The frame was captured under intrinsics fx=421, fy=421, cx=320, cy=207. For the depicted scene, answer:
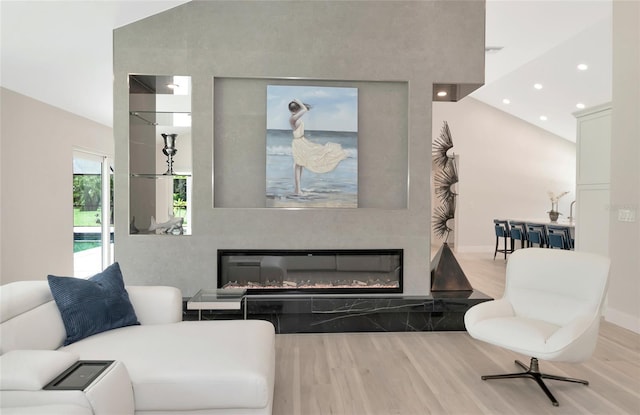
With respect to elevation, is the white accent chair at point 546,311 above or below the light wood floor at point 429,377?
above

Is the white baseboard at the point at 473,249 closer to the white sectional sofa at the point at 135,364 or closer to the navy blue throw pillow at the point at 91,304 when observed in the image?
the white sectional sofa at the point at 135,364

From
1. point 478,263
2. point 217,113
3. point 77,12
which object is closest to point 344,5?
point 217,113

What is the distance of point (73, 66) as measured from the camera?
3832 mm

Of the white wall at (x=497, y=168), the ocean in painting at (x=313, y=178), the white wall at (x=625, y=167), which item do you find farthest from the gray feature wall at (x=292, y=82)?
the white wall at (x=497, y=168)

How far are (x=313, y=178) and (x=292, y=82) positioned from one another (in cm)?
92

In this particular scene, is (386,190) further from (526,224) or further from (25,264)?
(526,224)

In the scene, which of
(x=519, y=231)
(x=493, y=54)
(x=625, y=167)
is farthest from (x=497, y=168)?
(x=625, y=167)

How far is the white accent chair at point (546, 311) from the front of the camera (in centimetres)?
242

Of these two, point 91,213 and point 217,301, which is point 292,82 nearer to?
point 217,301

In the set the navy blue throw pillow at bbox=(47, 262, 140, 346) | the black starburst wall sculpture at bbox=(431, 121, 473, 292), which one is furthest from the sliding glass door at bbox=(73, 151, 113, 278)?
the black starburst wall sculpture at bbox=(431, 121, 473, 292)

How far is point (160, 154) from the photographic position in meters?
3.89

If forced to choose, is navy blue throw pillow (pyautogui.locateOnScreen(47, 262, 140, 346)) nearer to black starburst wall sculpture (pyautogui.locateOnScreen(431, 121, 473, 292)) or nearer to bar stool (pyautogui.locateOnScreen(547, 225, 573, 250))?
black starburst wall sculpture (pyautogui.locateOnScreen(431, 121, 473, 292))

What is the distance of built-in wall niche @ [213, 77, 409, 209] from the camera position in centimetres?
391

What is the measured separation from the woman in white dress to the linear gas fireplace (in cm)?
75
